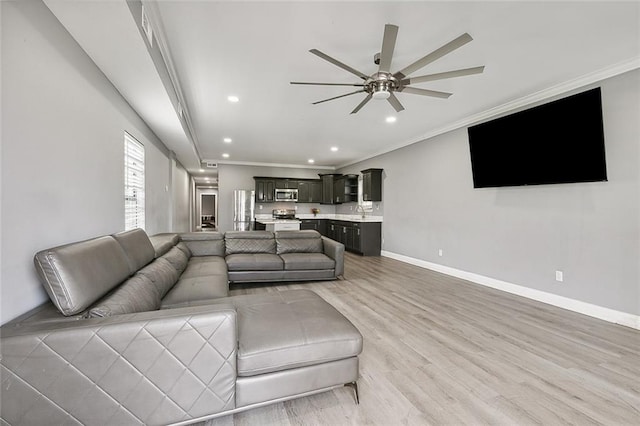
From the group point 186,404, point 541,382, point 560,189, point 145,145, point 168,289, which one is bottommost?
point 541,382

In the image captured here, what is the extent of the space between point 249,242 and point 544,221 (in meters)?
4.33

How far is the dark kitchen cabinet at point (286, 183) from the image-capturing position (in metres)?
8.79

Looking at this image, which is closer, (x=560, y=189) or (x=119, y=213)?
(x=119, y=213)

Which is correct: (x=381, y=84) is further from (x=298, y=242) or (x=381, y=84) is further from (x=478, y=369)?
(x=298, y=242)

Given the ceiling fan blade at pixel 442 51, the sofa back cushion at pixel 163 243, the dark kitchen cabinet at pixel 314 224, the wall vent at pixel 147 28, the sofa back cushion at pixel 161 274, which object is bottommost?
the sofa back cushion at pixel 161 274

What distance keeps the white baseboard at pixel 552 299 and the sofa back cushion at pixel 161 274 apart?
4419 mm

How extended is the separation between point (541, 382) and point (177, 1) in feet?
12.3

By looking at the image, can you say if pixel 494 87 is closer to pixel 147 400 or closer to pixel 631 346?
pixel 631 346

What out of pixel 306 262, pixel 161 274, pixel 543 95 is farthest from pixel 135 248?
pixel 543 95

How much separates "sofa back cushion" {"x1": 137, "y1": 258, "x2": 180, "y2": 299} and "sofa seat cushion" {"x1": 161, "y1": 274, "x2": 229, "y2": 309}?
0.20ft

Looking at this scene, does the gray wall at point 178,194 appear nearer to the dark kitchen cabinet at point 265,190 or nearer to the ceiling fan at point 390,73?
the dark kitchen cabinet at point 265,190

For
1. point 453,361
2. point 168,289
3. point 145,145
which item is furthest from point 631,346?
point 145,145

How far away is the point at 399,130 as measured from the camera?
17.3 ft

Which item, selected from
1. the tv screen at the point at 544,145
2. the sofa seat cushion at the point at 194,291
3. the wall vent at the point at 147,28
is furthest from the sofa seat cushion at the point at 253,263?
the tv screen at the point at 544,145
